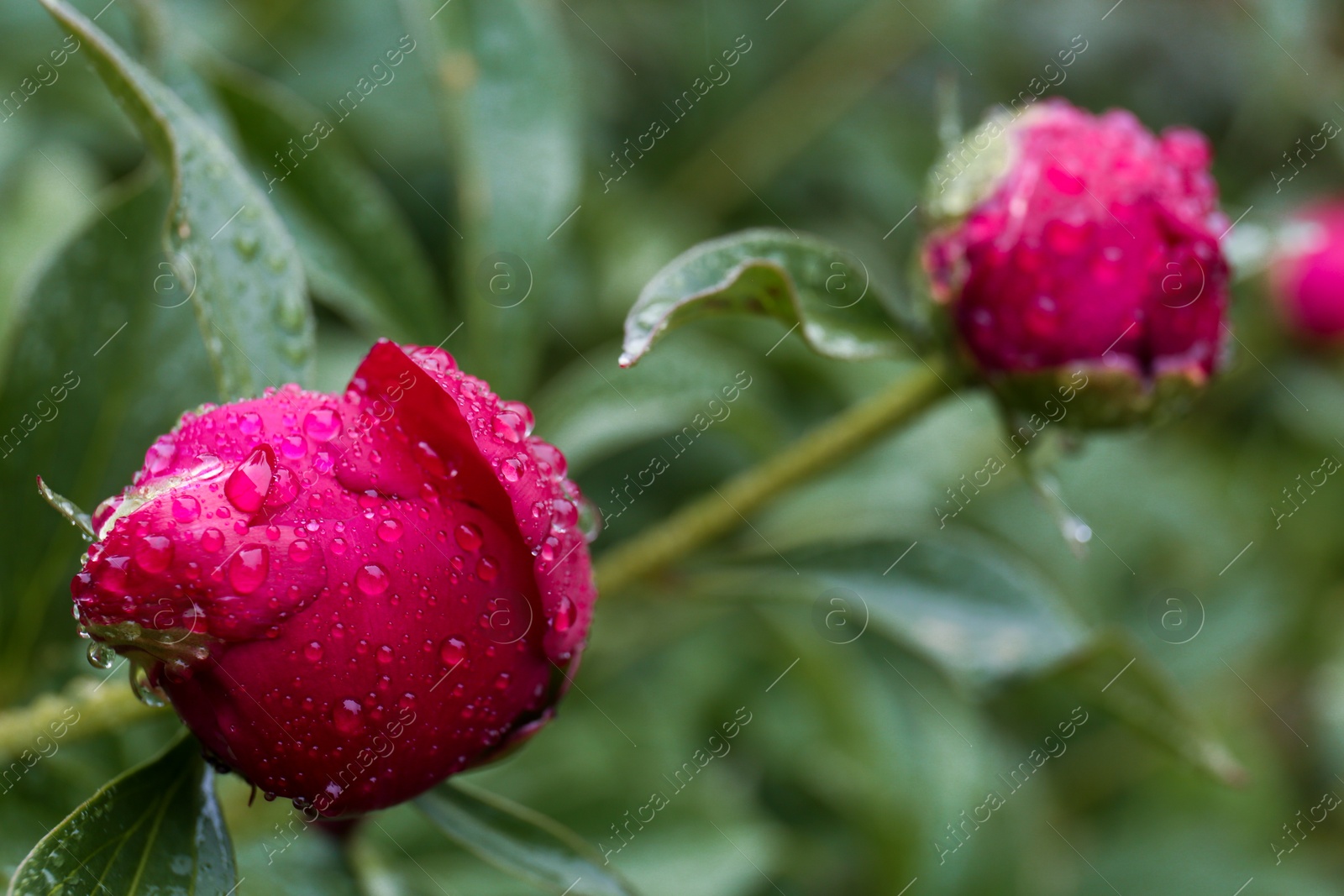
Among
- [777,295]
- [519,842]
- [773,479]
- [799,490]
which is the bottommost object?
[799,490]

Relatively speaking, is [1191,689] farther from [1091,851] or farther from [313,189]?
[313,189]

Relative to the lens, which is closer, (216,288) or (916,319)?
(216,288)

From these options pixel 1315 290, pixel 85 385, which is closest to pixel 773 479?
pixel 85 385

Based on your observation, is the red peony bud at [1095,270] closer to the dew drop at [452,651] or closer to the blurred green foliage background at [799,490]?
the blurred green foliage background at [799,490]

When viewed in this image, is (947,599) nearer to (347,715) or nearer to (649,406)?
(649,406)

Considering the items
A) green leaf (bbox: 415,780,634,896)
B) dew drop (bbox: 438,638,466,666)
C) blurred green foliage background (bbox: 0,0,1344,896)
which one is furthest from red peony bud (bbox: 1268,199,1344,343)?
dew drop (bbox: 438,638,466,666)

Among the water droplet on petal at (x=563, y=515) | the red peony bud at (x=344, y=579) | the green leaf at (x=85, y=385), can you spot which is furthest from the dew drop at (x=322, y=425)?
the green leaf at (x=85, y=385)

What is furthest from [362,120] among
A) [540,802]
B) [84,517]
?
[84,517]
